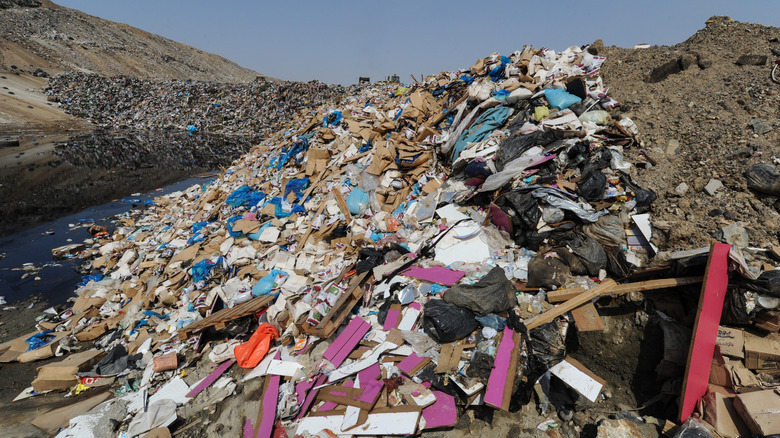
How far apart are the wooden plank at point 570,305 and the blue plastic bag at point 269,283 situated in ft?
10.4

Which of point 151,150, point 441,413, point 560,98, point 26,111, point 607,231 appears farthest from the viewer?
point 26,111

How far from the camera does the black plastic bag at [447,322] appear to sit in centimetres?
300

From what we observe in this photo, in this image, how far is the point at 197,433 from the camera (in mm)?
3020

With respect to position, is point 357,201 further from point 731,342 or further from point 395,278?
point 731,342

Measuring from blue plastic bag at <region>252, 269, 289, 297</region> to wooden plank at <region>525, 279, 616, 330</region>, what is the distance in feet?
10.4

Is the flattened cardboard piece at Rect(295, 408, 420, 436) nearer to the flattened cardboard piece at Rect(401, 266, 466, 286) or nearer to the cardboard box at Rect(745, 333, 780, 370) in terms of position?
the flattened cardboard piece at Rect(401, 266, 466, 286)

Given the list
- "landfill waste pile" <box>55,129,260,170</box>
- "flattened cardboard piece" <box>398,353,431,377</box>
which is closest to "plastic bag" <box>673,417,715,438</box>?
"flattened cardboard piece" <box>398,353,431,377</box>

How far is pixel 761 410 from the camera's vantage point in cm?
213

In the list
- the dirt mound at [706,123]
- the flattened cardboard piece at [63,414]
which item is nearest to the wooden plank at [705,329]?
the dirt mound at [706,123]

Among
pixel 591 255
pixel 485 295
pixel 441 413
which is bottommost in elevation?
pixel 441 413

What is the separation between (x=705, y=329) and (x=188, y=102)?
1117 inches

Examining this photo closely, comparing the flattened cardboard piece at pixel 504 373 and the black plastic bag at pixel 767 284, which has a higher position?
the black plastic bag at pixel 767 284

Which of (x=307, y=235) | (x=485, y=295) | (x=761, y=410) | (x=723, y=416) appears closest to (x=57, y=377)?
(x=307, y=235)

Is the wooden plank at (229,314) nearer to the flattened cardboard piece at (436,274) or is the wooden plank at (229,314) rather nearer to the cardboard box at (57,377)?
the cardboard box at (57,377)
